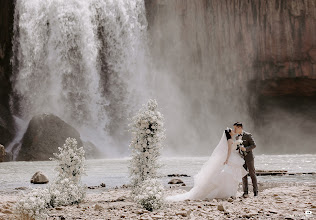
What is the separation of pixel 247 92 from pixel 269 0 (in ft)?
46.5

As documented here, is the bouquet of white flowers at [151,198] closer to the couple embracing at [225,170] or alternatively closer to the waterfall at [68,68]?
the couple embracing at [225,170]

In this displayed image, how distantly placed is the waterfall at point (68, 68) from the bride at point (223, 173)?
36379 millimetres

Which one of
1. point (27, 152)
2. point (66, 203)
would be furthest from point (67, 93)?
point (66, 203)

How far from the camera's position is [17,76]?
47.9m

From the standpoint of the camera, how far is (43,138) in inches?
1491

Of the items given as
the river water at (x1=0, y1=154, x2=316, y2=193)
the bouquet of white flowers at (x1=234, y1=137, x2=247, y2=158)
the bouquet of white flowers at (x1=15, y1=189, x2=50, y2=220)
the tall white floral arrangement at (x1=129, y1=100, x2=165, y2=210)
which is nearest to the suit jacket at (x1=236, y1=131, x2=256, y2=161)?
the bouquet of white flowers at (x1=234, y1=137, x2=247, y2=158)

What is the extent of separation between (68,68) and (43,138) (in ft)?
41.4

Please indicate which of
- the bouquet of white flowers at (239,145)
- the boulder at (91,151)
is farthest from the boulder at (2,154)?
the bouquet of white flowers at (239,145)

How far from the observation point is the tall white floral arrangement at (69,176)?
9797 mm

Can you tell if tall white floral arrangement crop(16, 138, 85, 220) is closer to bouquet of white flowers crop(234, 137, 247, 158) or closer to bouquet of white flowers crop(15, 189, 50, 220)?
bouquet of white flowers crop(15, 189, 50, 220)

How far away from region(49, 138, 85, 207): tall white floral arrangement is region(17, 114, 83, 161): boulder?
28021 mm

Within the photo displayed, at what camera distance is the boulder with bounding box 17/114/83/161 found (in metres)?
37.7

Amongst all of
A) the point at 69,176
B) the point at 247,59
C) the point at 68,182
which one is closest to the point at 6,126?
the point at 247,59

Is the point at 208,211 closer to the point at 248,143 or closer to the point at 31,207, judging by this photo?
the point at 248,143
